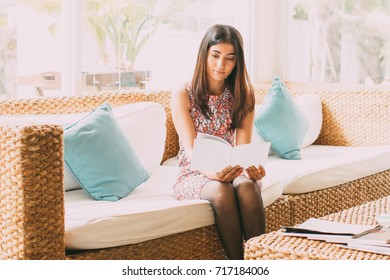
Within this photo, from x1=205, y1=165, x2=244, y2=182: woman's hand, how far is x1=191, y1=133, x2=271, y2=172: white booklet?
0.02m

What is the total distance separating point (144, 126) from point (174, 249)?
2.76 feet

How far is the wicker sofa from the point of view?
2.10m

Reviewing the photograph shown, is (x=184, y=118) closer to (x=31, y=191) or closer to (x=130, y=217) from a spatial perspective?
(x=130, y=217)

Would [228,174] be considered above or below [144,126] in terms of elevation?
below

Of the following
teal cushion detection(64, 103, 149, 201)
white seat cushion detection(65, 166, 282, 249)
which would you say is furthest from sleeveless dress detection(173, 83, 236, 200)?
teal cushion detection(64, 103, 149, 201)

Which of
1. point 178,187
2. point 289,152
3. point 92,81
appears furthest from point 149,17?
point 178,187

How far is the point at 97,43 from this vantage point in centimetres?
373

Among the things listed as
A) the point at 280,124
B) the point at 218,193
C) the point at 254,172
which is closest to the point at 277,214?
the point at 254,172

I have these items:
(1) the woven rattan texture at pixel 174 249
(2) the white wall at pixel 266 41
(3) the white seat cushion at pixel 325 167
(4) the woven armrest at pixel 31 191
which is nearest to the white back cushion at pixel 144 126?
(3) the white seat cushion at pixel 325 167

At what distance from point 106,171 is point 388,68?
2568 mm

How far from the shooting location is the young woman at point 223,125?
2656mm

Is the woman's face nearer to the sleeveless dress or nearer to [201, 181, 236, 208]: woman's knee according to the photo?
the sleeveless dress

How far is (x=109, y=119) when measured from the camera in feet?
9.43

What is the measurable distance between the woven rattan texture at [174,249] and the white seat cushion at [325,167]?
20.7 inches
